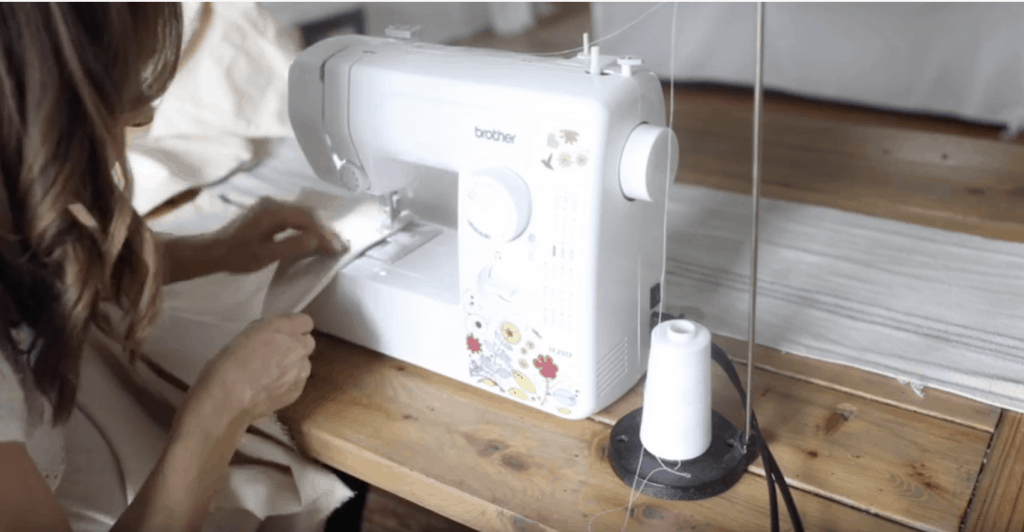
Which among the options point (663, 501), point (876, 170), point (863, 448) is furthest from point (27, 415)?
point (876, 170)

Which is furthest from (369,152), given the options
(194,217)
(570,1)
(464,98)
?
(570,1)

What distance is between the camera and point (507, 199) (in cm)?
73

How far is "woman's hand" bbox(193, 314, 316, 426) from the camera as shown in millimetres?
753

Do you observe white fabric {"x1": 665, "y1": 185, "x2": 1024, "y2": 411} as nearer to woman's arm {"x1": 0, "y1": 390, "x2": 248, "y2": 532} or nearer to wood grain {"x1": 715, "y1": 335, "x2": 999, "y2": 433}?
wood grain {"x1": 715, "y1": 335, "x2": 999, "y2": 433}

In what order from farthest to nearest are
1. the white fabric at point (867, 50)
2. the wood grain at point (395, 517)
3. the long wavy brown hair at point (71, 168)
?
the white fabric at point (867, 50), the wood grain at point (395, 517), the long wavy brown hair at point (71, 168)

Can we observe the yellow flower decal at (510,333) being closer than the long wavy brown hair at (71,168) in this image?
No

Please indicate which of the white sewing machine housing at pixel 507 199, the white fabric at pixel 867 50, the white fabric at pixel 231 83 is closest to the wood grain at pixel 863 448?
the white sewing machine housing at pixel 507 199

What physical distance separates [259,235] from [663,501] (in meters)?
0.60

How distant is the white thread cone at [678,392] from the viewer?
2.18ft

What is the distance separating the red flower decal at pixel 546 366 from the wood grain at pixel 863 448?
7cm

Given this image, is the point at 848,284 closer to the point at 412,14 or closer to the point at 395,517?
the point at 395,517

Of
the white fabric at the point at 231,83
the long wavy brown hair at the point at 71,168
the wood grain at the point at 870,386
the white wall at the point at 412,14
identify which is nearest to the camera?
the long wavy brown hair at the point at 71,168

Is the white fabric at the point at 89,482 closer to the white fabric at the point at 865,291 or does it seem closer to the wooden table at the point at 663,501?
the wooden table at the point at 663,501

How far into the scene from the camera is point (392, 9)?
2867 mm
